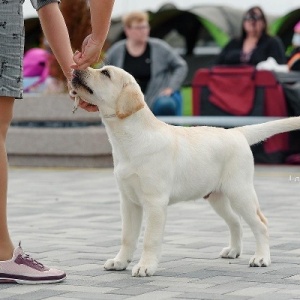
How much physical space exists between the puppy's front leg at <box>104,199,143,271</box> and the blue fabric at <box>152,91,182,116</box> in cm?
717

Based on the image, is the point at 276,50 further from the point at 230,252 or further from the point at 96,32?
the point at 96,32

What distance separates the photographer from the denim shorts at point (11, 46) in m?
4.92

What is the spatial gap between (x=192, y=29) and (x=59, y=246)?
46.6 ft

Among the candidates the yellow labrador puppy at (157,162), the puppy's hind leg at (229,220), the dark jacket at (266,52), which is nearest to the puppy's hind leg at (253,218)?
the yellow labrador puppy at (157,162)

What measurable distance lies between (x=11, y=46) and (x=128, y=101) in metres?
0.64

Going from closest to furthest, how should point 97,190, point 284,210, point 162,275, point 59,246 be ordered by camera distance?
point 162,275
point 59,246
point 284,210
point 97,190

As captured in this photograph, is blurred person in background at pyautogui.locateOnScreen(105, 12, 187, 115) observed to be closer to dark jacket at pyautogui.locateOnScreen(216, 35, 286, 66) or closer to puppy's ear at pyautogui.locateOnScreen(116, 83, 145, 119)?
dark jacket at pyautogui.locateOnScreen(216, 35, 286, 66)

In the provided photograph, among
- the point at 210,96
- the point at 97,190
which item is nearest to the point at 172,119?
the point at 210,96

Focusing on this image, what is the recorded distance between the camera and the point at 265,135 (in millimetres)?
5660

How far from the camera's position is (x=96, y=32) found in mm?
5047

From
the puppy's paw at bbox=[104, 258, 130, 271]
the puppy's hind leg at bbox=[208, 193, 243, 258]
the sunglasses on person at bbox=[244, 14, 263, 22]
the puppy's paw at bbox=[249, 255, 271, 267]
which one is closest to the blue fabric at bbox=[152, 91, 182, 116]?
the sunglasses on person at bbox=[244, 14, 263, 22]

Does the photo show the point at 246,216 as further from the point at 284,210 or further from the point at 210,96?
the point at 210,96

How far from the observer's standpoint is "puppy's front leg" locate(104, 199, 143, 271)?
17.5 ft

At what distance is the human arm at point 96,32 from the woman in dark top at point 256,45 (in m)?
7.63
